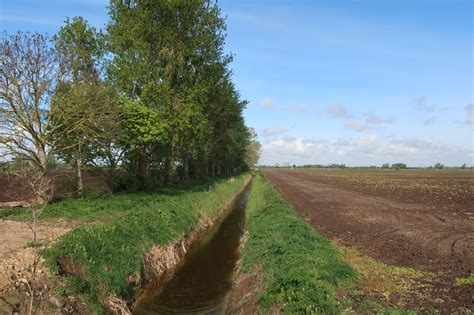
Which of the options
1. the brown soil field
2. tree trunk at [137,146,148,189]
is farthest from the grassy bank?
the brown soil field

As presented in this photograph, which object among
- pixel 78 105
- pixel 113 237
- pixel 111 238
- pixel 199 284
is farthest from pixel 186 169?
pixel 111 238

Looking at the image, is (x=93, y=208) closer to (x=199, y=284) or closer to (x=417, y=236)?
(x=199, y=284)

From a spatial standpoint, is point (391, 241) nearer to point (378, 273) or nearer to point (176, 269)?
point (378, 273)

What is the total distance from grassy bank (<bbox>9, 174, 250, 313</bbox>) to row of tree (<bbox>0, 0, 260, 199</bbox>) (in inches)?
122

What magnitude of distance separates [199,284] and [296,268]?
5.04 m

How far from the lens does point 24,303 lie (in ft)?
27.9

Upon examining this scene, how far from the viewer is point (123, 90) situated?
26922 mm

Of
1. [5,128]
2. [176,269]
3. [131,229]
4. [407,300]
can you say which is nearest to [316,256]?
[407,300]

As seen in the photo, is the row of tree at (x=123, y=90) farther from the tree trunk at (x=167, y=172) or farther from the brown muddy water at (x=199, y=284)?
the brown muddy water at (x=199, y=284)

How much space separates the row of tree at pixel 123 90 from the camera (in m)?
19.8

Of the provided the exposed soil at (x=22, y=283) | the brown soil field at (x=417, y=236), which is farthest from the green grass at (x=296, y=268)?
the exposed soil at (x=22, y=283)

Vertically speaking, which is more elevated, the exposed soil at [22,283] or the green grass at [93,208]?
the green grass at [93,208]

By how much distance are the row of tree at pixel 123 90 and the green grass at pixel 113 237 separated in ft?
10.3

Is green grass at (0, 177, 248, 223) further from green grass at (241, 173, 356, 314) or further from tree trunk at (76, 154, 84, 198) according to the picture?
green grass at (241, 173, 356, 314)
